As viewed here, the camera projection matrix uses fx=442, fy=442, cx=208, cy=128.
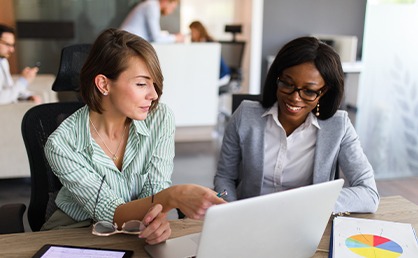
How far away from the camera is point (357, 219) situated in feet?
4.48

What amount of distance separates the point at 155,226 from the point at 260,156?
605 mm

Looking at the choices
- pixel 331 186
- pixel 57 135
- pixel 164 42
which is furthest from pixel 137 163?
pixel 164 42

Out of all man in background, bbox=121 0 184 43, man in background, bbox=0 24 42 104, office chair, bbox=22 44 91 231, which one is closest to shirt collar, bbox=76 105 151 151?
office chair, bbox=22 44 91 231

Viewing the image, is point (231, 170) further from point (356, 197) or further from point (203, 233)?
point (203, 233)

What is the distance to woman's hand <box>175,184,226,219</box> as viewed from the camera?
3.52ft

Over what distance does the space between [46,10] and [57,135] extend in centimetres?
557

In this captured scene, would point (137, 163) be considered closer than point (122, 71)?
No

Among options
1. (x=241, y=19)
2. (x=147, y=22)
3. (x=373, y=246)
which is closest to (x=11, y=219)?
(x=373, y=246)

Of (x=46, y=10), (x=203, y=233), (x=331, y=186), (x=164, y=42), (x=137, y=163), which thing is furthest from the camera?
(x=46, y=10)

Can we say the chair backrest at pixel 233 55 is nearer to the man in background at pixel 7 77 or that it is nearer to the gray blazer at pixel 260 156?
the man in background at pixel 7 77

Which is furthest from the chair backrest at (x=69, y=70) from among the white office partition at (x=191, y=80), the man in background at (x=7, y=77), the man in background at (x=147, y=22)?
the man in background at (x=147, y=22)

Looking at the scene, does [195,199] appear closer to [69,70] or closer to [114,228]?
[114,228]

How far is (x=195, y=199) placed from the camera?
3.60 ft

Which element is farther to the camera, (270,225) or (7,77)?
(7,77)
